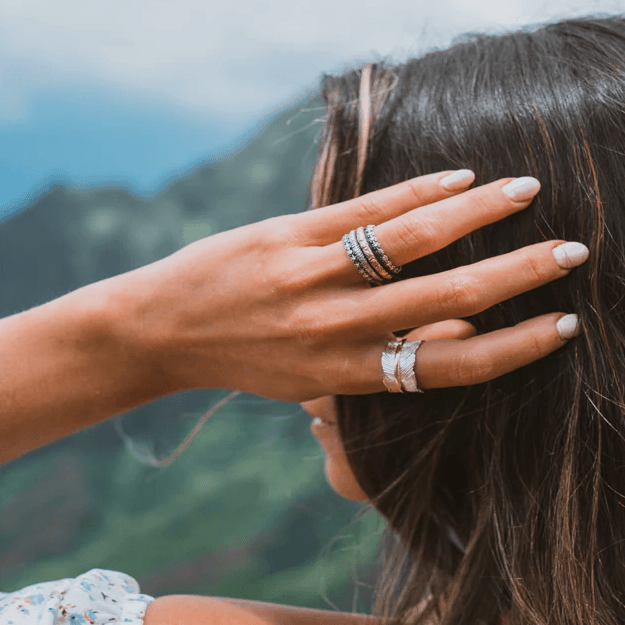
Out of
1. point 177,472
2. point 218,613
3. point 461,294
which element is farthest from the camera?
point 177,472

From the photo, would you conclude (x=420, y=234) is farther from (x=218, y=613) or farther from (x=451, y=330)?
(x=218, y=613)

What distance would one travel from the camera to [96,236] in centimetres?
144

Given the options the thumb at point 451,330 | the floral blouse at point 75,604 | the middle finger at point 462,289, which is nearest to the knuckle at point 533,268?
the middle finger at point 462,289

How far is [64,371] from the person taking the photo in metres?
0.68

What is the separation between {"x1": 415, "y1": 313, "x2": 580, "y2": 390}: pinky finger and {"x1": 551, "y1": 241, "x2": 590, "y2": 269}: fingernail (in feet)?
0.17

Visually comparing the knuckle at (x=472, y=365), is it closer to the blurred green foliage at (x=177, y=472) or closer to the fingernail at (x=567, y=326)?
the fingernail at (x=567, y=326)

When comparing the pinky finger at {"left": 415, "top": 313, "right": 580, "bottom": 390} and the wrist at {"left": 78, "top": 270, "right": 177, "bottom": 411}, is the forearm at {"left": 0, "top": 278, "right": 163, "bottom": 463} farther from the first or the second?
the pinky finger at {"left": 415, "top": 313, "right": 580, "bottom": 390}

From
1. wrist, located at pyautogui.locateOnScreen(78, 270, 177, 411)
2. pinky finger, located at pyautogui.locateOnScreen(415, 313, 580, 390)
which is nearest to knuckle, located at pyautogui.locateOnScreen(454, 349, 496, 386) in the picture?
pinky finger, located at pyautogui.locateOnScreen(415, 313, 580, 390)

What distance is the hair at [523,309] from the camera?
55cm

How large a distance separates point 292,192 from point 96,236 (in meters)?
0.49

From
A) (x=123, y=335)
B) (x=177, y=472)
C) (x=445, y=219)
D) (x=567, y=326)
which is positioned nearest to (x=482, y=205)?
(x=445, y=219)

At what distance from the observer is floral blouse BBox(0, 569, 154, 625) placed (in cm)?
57

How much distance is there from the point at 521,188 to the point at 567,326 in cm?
13

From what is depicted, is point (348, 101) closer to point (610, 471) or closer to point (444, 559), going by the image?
point (610, 471)
